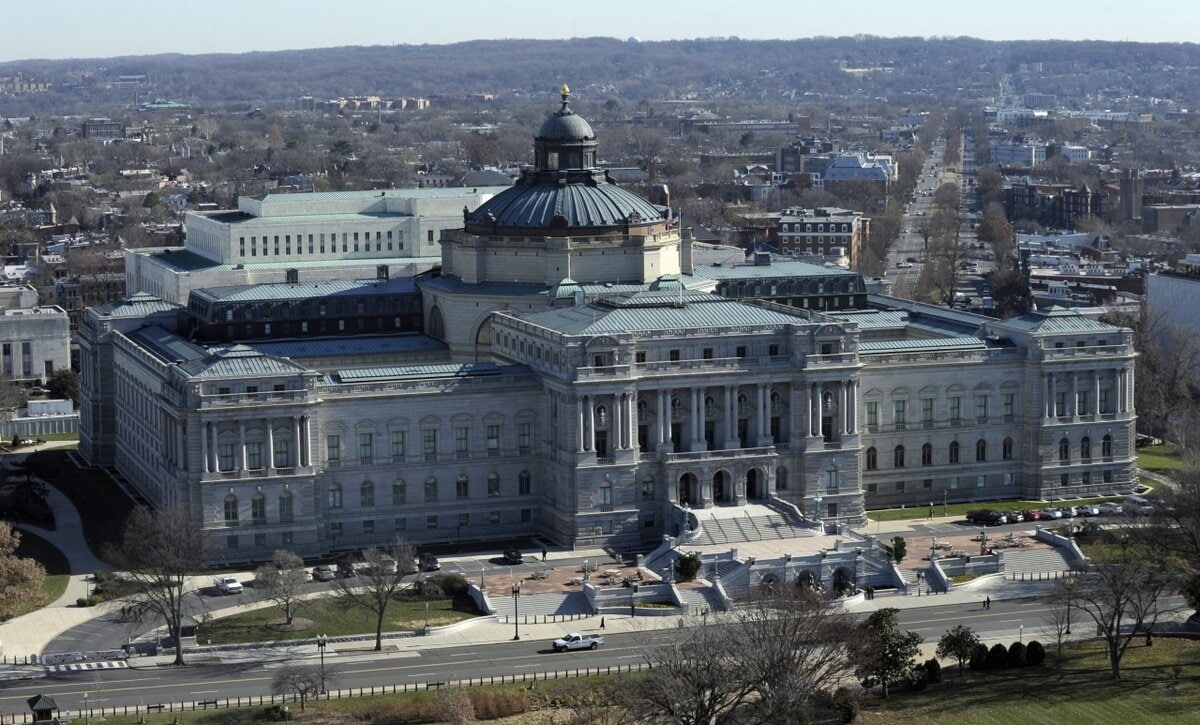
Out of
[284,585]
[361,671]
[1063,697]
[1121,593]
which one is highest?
[1121,593]

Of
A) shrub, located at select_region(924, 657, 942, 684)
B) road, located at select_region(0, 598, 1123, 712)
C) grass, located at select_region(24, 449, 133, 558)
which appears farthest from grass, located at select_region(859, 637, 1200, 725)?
grass, located at select_region(24, 449, 133, 558)

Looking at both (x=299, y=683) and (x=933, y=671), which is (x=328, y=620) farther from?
(x=933, y=671)

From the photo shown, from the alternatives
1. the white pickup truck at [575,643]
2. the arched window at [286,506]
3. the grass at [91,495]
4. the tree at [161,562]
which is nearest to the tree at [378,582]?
the tree at [161,562]

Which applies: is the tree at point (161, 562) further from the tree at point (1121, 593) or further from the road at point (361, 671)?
the tree at point (1121, 593)

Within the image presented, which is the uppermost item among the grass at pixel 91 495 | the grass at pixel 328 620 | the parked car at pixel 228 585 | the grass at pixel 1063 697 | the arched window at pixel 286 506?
the arched window at pixel 286 506

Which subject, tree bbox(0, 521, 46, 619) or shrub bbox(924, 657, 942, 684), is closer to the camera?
shrub bbox(924, 657, 942, 684)

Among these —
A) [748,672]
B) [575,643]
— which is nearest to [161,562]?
[575,643]

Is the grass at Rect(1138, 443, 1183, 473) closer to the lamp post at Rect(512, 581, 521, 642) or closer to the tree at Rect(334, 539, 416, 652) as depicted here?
the lamp post at Rect(512, 581, 521, 642)
